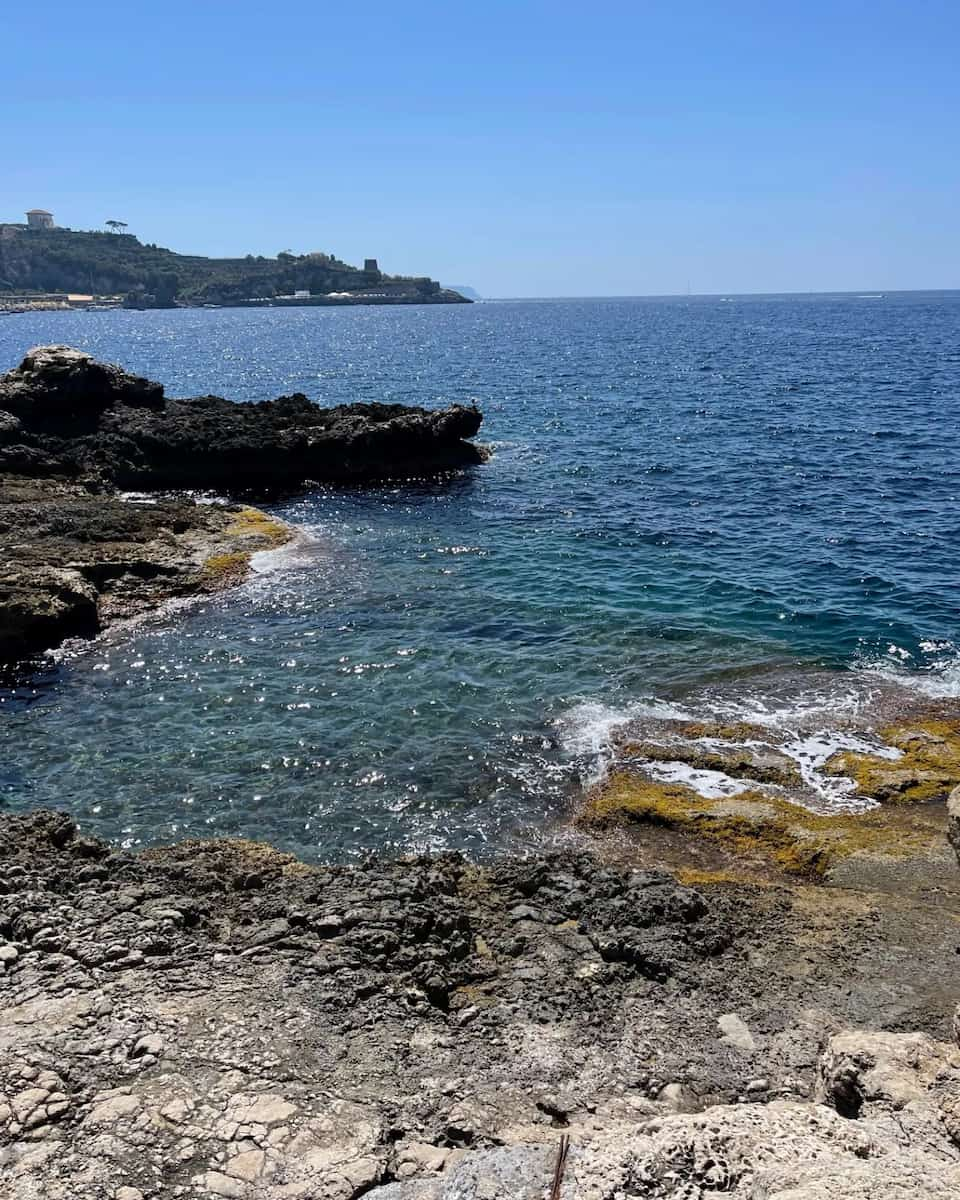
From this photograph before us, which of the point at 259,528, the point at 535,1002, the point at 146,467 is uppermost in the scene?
the point at 146,467

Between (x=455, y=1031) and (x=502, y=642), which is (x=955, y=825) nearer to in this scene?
(x=455, y=1031)

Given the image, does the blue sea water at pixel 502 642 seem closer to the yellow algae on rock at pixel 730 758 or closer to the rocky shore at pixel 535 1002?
the yellow algae on rock at pixel 730 758

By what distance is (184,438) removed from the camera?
41938mm

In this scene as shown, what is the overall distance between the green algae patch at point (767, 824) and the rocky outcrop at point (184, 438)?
2967 cm

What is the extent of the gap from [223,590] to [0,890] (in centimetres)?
1583

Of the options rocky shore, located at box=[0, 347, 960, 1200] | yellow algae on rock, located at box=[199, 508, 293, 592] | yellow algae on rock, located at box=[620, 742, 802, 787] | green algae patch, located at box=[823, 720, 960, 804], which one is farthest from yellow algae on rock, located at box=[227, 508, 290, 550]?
green algae patch, located at box=[823, 720, 960, 804]

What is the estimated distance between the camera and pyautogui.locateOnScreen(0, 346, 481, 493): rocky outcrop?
40031 mm

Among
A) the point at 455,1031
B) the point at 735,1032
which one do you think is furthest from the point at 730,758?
the point at 455,1031

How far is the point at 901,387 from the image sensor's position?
70750 mm

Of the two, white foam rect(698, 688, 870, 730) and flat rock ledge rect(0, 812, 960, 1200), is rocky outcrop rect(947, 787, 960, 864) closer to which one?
flat rock ledge rect(0, 812, 960, 1200)

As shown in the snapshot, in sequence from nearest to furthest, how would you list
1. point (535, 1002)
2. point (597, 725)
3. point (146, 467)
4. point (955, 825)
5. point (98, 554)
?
point (955, 825) → point (535, 1002) → point (597, 725) → point (98, 554) → point (146, 467)

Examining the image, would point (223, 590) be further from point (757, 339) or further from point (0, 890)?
point (757, 339)

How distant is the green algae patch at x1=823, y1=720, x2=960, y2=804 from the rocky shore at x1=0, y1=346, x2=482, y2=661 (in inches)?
756

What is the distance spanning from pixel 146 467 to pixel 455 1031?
35997 millimetres
